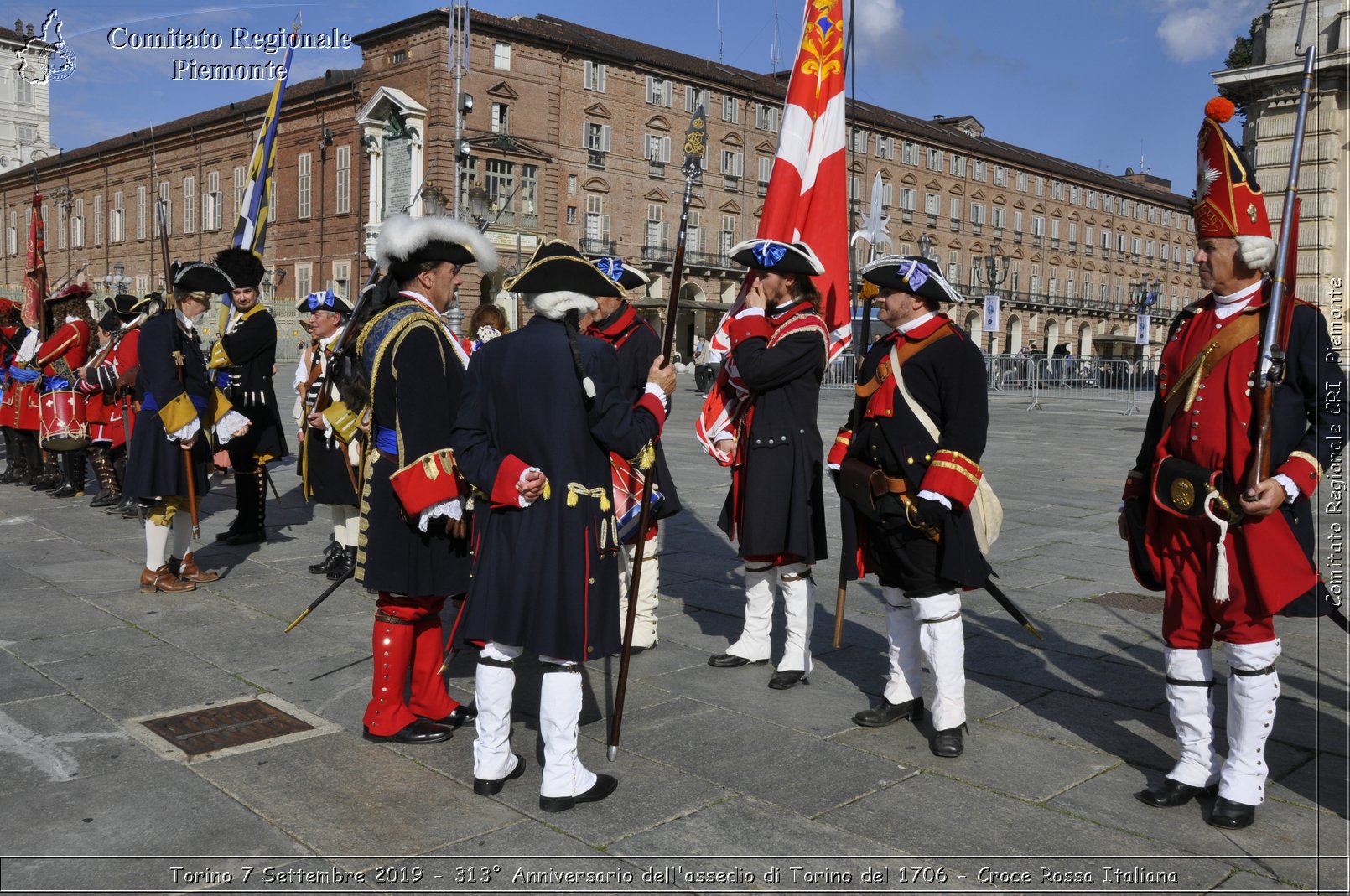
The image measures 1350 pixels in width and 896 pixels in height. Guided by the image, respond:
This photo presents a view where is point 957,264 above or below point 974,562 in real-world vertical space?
above

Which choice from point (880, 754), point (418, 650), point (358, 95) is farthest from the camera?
point (358, 95)

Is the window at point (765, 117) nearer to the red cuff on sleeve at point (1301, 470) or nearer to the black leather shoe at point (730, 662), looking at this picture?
the black leather shoe at point (730, 662)

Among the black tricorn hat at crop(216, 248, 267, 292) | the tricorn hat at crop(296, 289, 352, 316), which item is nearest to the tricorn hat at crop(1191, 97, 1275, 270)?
the tricorn hat at crop(296, 289, 352, 316)

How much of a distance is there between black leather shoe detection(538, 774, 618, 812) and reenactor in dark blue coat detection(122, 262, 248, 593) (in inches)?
168

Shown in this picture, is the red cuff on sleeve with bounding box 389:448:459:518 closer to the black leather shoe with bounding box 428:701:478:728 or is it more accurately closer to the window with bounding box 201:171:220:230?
the black leather shoe with bounding box 428:701:478:728

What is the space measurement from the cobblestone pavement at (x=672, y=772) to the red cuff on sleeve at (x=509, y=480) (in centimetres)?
108

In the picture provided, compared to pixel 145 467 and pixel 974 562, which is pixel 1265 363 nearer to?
pixel 974 562

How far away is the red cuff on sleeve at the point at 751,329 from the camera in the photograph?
5.36 meters

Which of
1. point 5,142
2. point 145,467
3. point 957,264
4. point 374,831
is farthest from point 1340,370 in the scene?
point 5,142

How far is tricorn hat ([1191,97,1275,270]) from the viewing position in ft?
12.6

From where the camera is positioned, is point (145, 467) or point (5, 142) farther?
point (5, 142)

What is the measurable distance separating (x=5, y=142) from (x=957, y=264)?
61.8 metres

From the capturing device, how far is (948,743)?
4.43m

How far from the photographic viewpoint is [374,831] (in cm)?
368
